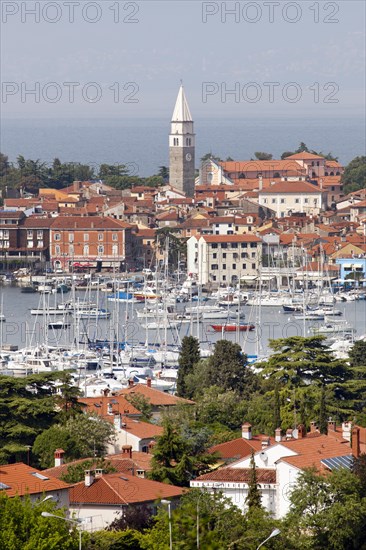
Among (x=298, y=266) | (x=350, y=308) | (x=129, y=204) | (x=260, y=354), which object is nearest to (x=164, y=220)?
(x=129, y=204)

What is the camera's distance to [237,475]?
13352 mm

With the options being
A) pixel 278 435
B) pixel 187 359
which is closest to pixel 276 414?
pixel 278 435

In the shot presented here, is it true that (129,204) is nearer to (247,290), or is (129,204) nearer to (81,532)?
(247,290)

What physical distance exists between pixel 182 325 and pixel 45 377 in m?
15.5

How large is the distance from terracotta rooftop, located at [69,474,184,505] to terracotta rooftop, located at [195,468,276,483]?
0.26 m

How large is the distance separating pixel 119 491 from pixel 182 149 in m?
41.2

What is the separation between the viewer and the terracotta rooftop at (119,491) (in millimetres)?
12711

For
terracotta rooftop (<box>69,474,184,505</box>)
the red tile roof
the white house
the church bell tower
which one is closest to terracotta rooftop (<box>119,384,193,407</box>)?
the white house

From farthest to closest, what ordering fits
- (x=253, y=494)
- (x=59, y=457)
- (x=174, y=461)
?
1. (x=59, y=457)
2. (x=174, y=461)
3. (x=253, y=494)

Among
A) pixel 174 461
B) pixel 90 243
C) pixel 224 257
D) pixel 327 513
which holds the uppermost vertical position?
pixel 90 243

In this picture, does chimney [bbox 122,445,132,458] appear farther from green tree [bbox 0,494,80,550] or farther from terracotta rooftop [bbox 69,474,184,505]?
green tree [bbox 0,494,80,550]

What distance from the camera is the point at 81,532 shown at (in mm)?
11289

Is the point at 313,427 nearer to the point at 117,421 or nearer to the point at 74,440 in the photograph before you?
the point at 117,421

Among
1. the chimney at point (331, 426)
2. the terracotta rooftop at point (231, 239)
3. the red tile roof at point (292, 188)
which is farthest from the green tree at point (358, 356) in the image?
the red tile roof at point (292, 188)
